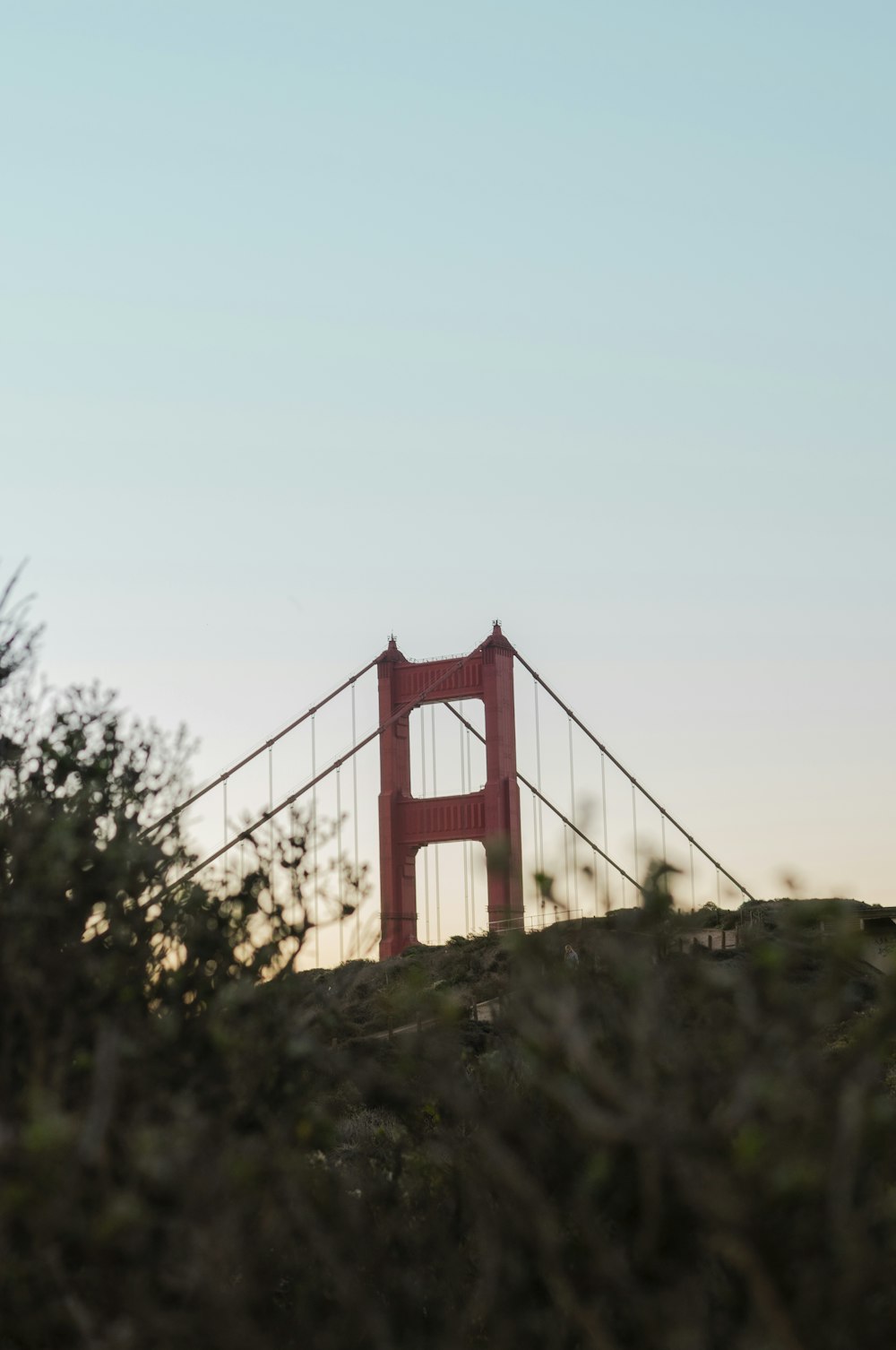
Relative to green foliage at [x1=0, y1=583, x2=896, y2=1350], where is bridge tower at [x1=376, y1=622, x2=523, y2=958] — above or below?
above

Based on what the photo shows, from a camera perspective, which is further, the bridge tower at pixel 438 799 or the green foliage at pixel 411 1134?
the bridge tower at pixel 438 799

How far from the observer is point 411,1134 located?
9.59m

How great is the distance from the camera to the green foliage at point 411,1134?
4984mm

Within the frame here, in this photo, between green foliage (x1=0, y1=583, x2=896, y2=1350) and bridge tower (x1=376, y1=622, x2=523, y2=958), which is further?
bridge tower (x1=376, y1=622, x2=523, y2=958)

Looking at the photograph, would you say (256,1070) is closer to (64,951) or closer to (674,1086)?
(64,951)

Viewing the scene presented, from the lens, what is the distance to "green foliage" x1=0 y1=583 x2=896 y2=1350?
16.4ft

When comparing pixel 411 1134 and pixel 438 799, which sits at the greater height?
pixel 438 799

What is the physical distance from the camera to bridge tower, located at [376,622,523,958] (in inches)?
2072

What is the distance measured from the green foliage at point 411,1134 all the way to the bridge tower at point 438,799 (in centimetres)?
4047

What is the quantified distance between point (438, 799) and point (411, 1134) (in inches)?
1741

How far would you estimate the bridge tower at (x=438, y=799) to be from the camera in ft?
173

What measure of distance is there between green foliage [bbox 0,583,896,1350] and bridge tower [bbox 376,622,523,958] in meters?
40.5

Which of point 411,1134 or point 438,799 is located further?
point 438,799

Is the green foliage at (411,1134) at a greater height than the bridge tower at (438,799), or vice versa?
the bridge tower at (438,799)
